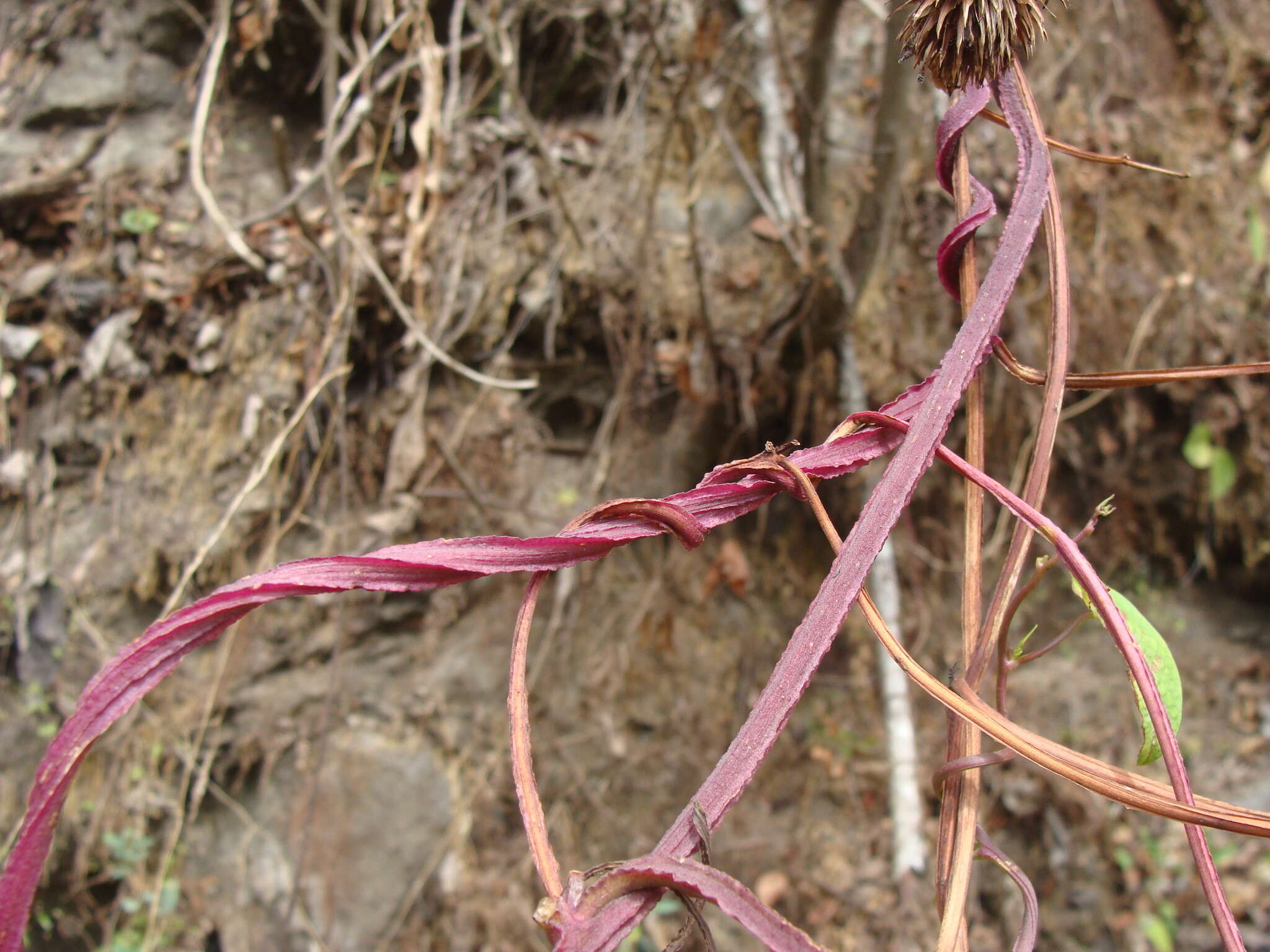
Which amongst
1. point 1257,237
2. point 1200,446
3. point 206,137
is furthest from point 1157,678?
point 1257,237

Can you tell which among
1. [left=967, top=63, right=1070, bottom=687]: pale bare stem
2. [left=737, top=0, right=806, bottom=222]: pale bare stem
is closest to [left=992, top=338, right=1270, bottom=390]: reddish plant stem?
[left=967, top=63, right=1070, bottom=687]: pale bare stem

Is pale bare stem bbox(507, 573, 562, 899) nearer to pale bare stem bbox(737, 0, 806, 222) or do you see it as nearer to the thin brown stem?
the thin brown stem

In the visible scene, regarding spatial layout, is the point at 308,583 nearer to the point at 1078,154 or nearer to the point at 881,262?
the point at 1078,154

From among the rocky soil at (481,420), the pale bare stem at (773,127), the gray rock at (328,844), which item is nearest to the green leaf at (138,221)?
the rocky soil at (481,420)

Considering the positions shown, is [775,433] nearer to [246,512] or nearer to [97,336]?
[246,512]

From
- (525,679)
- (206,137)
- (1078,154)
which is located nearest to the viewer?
(525,679)

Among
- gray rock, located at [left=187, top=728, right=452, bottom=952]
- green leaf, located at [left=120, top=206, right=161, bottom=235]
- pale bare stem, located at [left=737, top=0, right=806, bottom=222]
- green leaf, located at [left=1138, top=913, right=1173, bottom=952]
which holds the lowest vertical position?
→ green leaf, located at [left=1138, top=913, right=1173, bottom=952]
